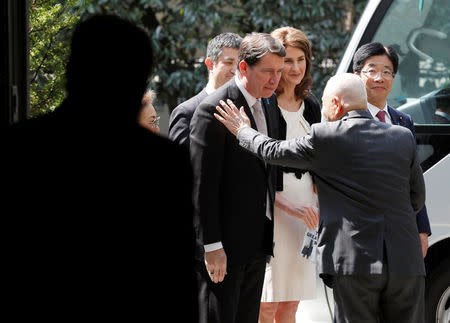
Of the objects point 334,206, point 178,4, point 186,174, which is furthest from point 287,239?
point 178,4

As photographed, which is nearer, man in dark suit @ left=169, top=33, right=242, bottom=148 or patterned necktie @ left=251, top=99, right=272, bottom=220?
patterned necktie @ left=251, top=99, right=272, bottom=220

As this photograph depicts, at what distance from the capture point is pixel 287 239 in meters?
4.35

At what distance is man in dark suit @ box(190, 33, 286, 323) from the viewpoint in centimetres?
350

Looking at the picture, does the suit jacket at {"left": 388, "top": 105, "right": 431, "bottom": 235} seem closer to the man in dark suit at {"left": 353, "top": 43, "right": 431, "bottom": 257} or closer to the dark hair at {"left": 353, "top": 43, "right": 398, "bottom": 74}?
the man in dark suit at {"left": 353, "top": 43, "right": 431, "bottom": 257}

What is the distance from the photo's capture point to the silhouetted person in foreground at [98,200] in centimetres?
174

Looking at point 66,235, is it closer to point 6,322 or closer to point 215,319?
point 6,322

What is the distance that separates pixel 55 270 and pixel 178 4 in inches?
353

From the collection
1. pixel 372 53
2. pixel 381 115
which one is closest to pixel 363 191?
pixel 381 115

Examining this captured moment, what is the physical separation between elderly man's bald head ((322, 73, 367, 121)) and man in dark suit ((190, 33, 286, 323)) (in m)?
0.29

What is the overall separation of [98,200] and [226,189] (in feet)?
5.93

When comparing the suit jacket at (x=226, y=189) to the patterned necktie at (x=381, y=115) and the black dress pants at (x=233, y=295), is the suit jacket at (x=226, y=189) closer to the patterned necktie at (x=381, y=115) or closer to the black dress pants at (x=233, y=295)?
the black dress pants at (x=233, y=295)

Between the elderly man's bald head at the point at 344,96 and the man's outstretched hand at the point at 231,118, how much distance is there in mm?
404

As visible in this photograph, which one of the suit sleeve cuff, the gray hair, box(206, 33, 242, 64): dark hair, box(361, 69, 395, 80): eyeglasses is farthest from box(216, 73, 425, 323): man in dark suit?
box(206, 33, 242, 64): dark hair

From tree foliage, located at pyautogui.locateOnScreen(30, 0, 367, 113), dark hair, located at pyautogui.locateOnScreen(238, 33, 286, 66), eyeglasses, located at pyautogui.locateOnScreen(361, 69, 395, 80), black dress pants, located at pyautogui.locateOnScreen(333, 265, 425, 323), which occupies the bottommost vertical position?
black dress pants, located at pyautogui.locateOnScreen(333, 265, 425, 323)
